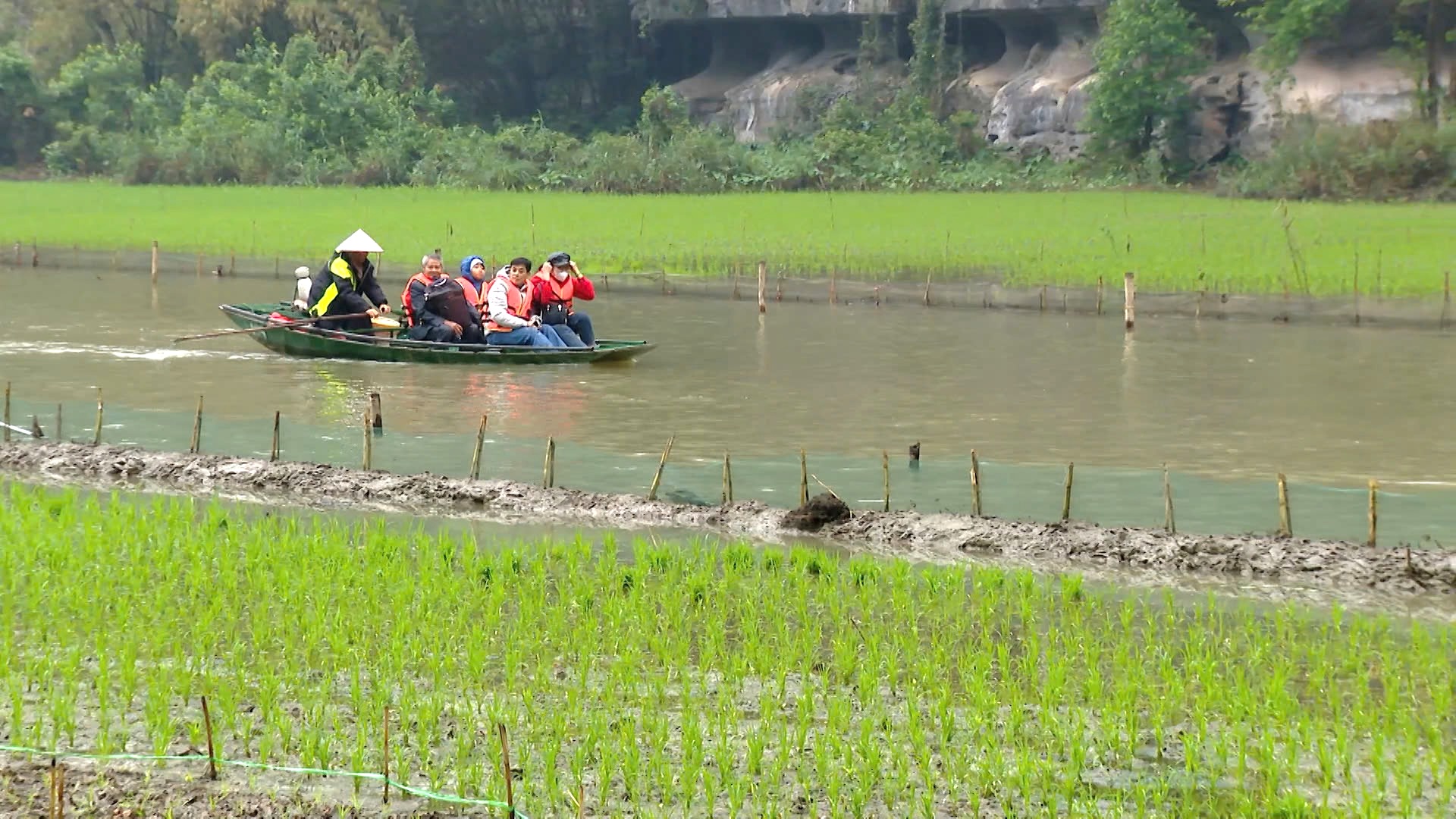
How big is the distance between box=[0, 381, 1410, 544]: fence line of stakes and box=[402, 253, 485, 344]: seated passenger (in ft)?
11.4

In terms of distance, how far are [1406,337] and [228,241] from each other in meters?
19.8

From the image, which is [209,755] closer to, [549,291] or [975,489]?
[975,489]

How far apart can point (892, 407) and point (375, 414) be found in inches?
177

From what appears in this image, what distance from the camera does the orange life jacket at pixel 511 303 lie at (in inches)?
691

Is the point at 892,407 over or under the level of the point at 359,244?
under

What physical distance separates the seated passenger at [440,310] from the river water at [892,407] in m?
0.39

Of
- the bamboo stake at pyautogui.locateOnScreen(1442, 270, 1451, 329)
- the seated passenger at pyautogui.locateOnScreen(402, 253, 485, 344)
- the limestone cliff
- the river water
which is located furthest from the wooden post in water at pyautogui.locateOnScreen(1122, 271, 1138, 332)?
the limestone cliff

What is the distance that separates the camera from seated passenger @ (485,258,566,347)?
17422mm

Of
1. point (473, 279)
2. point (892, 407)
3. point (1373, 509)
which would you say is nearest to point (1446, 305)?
point (892, 407)

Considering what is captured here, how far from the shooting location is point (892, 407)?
50.6 feet

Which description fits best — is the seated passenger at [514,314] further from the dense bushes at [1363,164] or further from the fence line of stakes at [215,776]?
the dense bushes at [1363,164]

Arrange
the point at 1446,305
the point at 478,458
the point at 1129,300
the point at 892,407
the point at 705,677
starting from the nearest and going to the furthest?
the point at 705,677, the point at 478,458, the point at 892,407, the point at 1446,305, the point at 1129,300

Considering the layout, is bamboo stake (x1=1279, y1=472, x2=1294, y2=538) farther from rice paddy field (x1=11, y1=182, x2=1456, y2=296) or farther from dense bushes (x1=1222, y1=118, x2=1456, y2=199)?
dense bushes (x1=1222, y1=118, x2=1456, y2=199)

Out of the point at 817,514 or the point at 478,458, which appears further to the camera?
the point at 478,458
